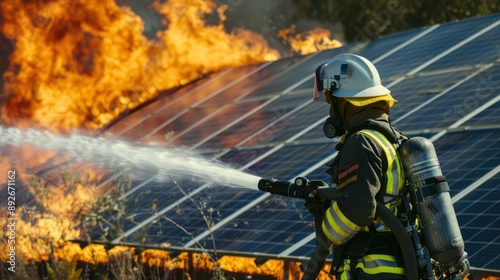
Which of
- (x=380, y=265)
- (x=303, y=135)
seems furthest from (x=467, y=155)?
(x=380, y=265)

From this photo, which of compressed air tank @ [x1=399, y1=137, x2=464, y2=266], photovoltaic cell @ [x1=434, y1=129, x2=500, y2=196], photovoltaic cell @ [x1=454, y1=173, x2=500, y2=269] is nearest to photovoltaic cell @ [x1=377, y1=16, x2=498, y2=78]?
photovoltaic cell @ [x1=434, y1=129, x2=500, y2=196]

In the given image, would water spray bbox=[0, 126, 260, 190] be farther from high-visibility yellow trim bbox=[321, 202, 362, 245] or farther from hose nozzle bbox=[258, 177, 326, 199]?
high-visibility yellow trim bbox=[321, 202, 362, 245]

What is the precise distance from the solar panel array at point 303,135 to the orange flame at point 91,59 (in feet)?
6.24

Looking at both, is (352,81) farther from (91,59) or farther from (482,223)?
(91,59)

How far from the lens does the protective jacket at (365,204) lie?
5.10 metres

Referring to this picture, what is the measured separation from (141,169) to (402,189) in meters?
7.02

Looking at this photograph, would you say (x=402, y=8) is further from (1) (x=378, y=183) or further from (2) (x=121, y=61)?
(1) (x=378, y=183)

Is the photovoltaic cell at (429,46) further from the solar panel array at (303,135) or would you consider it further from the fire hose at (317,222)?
the fire hose at (317,222)

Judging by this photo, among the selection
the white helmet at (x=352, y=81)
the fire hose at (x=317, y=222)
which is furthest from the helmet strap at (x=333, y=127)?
the fire hose at (x=317, y=222)

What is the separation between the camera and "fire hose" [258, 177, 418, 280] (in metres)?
5.19

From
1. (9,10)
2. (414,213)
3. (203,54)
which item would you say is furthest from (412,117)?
(9,10)

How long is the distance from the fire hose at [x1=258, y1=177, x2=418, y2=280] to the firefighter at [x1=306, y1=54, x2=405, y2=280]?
0.20ft

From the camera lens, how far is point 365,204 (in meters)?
5.07

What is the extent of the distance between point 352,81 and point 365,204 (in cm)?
82
